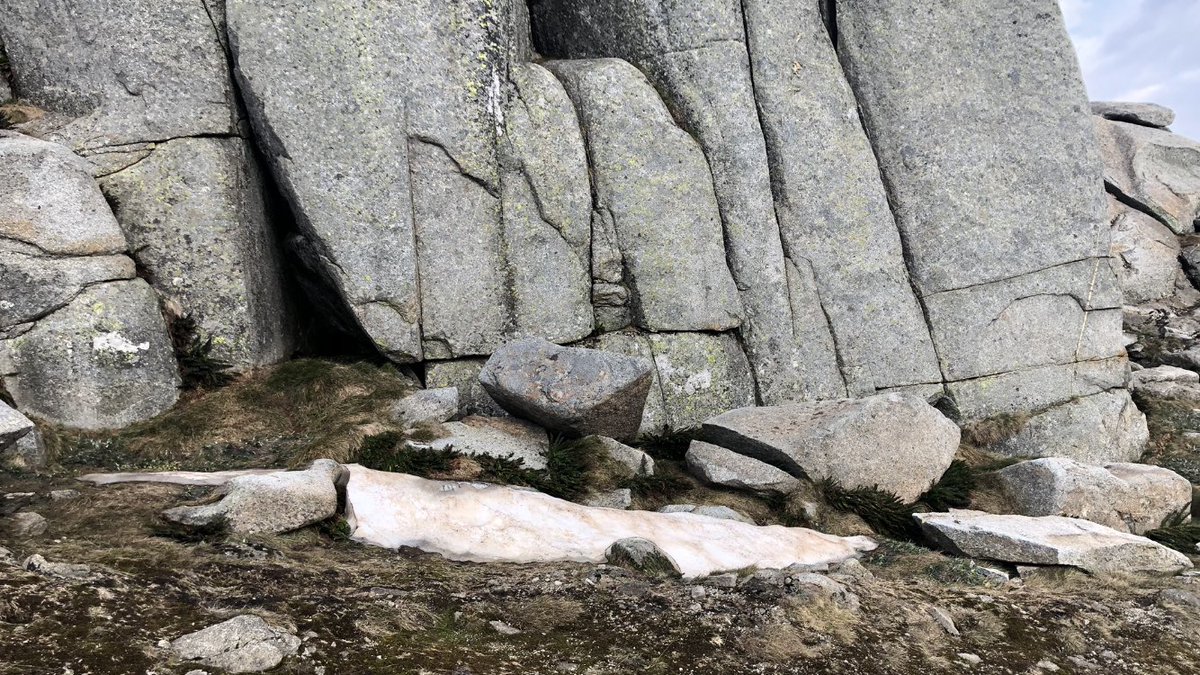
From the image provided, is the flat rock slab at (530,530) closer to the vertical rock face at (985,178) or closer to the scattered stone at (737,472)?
the scattered stone at (737,472)

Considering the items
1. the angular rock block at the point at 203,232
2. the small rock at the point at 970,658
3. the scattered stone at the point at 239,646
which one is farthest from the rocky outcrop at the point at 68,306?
the small rock at the point at 970,658

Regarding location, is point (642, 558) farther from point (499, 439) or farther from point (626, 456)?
point (499, 439)

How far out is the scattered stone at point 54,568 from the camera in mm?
7434

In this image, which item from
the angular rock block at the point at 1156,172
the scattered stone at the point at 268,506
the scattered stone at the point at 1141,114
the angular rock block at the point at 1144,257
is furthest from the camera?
the scattered stone at the point at 1141,114

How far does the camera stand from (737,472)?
1428 cm

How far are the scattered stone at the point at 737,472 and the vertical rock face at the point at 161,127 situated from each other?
27.1 ft

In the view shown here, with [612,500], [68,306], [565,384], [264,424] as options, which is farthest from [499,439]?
[68,306]

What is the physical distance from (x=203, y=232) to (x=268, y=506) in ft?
24.9

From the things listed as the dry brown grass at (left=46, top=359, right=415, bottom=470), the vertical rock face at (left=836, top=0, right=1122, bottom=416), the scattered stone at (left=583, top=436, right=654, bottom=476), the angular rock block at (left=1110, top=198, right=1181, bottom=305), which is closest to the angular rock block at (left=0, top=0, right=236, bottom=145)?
the dry brown grass at (left=46, top=359, right=415, bottom=470)

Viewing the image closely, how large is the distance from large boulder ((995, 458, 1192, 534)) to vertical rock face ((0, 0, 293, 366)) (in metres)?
13.8

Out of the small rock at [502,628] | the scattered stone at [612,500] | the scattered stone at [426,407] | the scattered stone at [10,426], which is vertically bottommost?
the scattered stone at [612,500]

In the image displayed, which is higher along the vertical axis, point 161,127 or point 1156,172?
point 1156,172

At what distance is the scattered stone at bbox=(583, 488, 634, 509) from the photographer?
13188 millimetres

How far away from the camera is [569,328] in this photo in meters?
17.4
